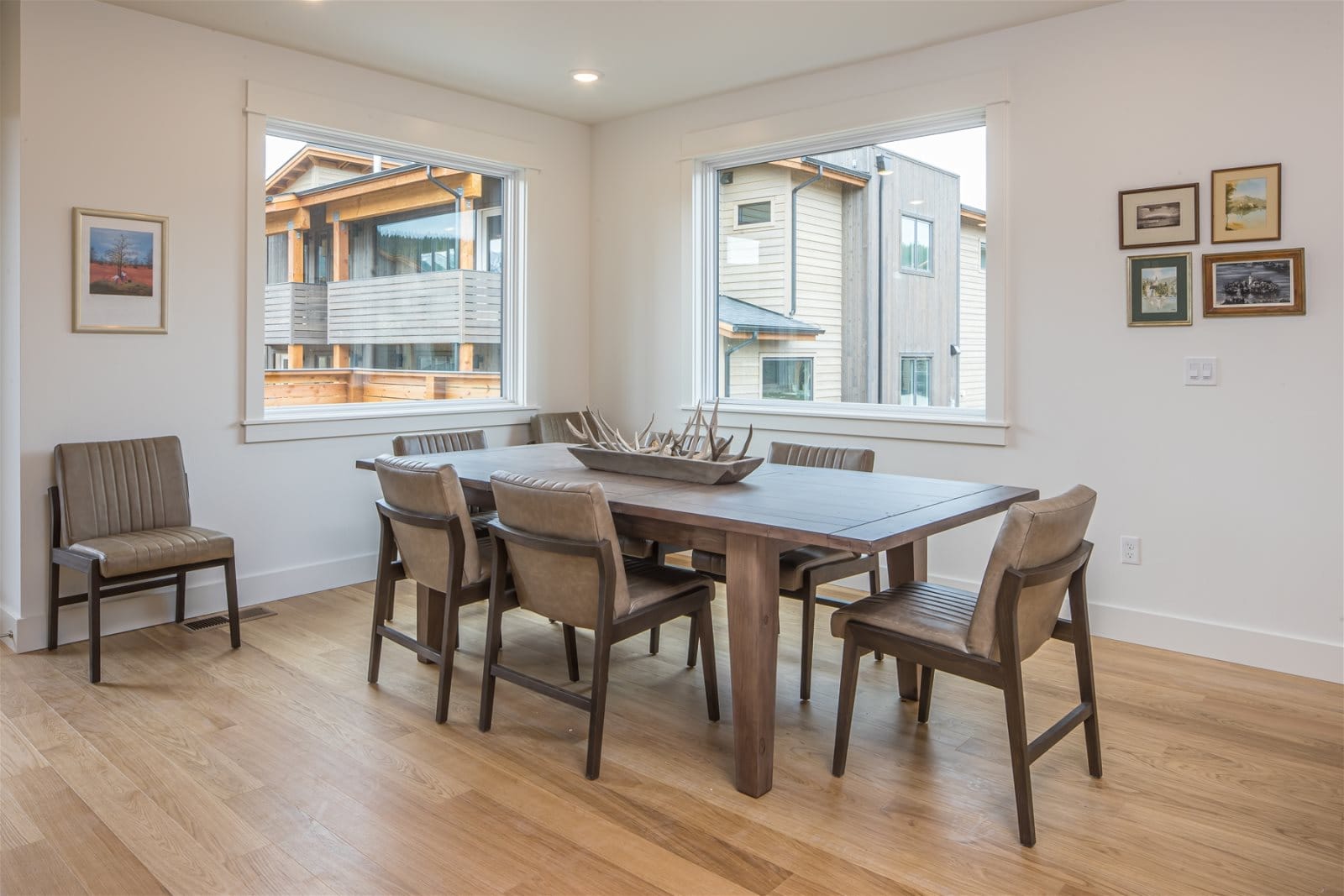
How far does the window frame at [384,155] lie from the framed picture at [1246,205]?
351 centimetres

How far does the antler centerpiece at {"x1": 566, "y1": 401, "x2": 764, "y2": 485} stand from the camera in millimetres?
2949

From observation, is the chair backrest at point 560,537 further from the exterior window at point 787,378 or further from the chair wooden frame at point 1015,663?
the exterior window at point 787,378

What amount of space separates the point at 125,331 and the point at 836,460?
2.98m

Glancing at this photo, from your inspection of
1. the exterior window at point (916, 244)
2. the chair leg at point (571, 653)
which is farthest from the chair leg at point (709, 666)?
the exterior window at point (916, 244)

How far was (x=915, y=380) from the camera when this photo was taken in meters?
4.49

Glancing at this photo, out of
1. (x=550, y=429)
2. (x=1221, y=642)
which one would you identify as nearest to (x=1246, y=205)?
(x=1221, y=642)

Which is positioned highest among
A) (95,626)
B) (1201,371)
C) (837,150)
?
(837,150)

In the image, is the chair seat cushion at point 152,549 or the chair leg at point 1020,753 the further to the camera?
the chair seat cushion at point 152,549

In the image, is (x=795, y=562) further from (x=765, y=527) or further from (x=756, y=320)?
(x=756, y=320)

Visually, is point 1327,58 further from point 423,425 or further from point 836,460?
point 423,425

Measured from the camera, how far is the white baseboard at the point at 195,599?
359 centimetres

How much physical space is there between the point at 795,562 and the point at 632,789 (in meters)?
0.94

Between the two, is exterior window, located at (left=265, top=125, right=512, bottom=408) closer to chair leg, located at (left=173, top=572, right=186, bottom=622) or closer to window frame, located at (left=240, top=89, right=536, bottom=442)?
window frame, located at (left=240, top=89, right=536, bottom=442)

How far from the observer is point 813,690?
3.15 meters
